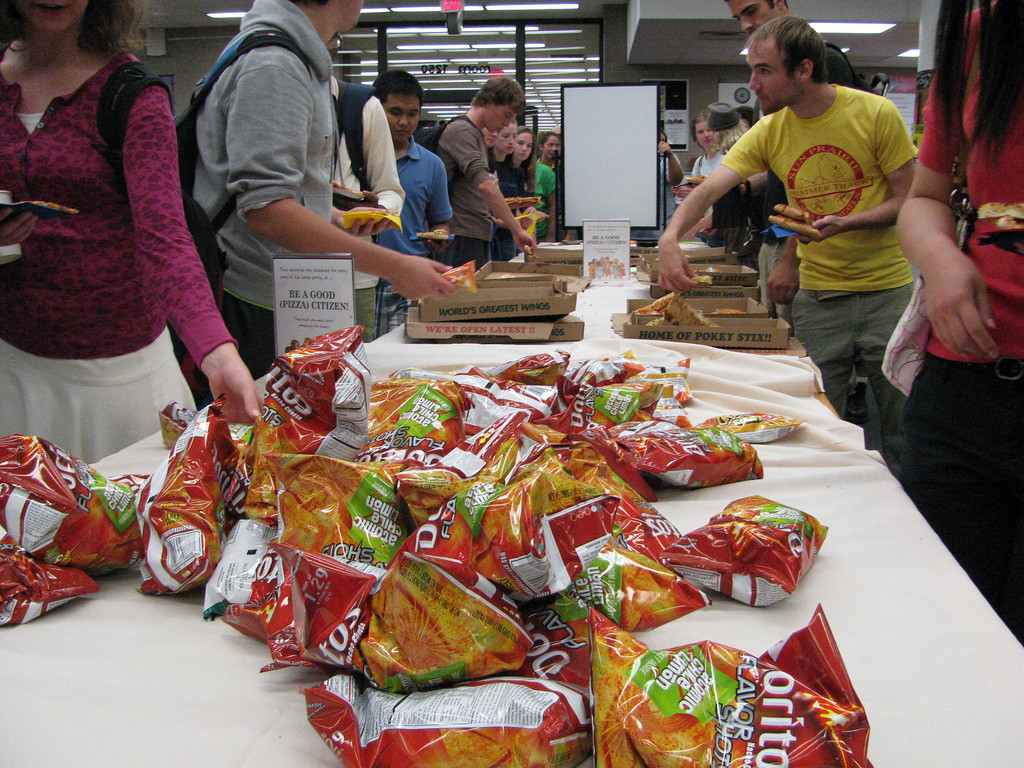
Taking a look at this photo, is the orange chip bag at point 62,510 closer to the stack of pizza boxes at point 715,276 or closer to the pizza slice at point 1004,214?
the pizza slice at point 1004,214

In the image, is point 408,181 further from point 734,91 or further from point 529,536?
point 734,91

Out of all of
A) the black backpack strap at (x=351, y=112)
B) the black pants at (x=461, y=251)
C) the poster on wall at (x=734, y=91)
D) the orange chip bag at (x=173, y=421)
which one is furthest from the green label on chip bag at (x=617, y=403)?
the poster on wall at (x=734, y=91)

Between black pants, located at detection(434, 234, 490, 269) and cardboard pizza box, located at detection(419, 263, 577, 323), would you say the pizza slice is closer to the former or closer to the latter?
cardboard pizza box, located at detection(419, 263, 577, 323)

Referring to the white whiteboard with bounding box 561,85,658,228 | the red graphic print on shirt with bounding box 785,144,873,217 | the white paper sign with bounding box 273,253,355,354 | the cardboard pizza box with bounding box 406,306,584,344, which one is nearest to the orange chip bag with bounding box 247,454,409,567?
the white paper sign with bounding box 273,253,355,354

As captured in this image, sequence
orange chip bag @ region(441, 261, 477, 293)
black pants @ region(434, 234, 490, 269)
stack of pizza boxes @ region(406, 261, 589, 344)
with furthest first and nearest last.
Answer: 1. black pants @ region(434, 234, 490, 269)
2. stack of pizza boxes @ region(406, 261, 589, 344)
3. orange chip bag @ region(441, 261, 477, 293)

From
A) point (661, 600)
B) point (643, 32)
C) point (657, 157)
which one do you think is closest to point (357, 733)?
point (661, 600)

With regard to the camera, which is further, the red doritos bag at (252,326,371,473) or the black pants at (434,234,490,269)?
the black pants at (434,234,490,269)

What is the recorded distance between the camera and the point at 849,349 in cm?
243

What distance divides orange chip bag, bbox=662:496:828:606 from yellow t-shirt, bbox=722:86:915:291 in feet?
5.50

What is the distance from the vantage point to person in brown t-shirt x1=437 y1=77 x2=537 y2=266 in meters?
4.29

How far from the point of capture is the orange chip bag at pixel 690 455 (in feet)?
3.63

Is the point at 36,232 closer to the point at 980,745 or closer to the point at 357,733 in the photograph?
the point at 357,733

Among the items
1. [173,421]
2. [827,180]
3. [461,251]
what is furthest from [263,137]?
[461,251]

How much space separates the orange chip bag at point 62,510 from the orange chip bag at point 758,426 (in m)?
0.90
